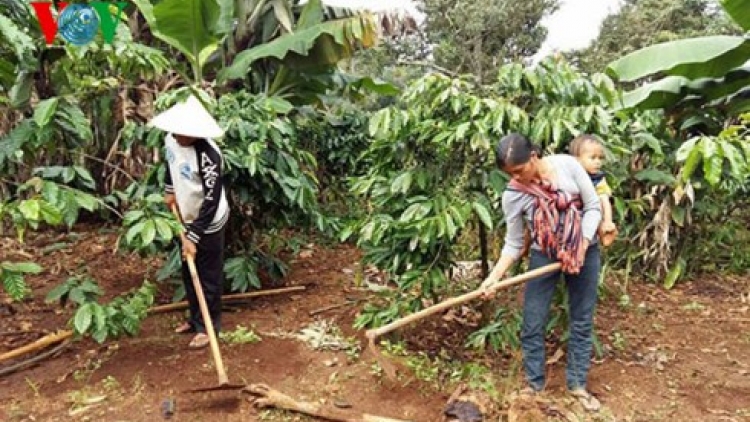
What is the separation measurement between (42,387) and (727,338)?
4.15 meters

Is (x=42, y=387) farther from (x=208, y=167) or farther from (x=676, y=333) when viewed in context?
(x=676, y=333)

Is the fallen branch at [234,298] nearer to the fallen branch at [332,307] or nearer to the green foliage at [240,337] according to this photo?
the fallen branch at [332,307]

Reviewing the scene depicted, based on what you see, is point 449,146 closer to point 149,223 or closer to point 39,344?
point 149,223

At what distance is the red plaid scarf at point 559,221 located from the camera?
9.32ft

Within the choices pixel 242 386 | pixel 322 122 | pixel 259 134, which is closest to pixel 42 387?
pixel 242 386

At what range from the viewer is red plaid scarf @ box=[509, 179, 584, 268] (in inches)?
112

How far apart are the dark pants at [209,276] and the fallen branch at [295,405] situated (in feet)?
2.60

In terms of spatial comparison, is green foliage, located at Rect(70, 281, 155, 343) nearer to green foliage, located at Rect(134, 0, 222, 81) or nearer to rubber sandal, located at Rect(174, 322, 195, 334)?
rubber sandal, located at Rect(174, 322, 195, 334)

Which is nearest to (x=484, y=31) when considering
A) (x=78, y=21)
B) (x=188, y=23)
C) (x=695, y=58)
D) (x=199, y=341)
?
Result: (x=695, y=58)

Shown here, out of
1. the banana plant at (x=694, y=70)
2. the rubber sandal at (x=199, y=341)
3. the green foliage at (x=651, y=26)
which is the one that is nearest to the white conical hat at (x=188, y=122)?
the rubber sandal at (x=199, y=341)

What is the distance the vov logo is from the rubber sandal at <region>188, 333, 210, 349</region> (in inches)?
66.8

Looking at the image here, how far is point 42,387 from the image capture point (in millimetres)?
3191

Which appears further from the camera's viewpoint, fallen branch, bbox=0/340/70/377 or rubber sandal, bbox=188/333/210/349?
rubber sandal, bbox=188/333/210/349

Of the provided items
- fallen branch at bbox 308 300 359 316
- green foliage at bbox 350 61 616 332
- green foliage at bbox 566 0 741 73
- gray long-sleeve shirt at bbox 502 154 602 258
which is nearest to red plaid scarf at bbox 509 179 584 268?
gray long-sleeve shirt at bbox 502 154 602 258
